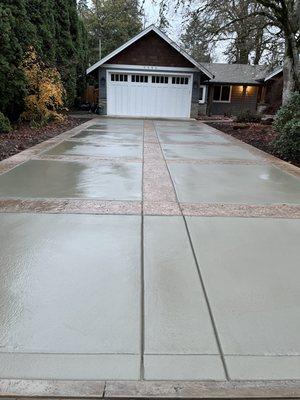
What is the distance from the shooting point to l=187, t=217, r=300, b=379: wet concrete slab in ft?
7.30

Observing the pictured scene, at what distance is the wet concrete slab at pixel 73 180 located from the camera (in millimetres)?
5285

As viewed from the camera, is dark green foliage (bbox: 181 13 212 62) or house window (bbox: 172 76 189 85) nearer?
dark green foliage (bbox: 181 13 212 62)

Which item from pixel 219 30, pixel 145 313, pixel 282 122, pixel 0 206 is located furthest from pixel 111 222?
pixel 219 30

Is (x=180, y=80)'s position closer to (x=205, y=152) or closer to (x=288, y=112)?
(x=288, y=112)

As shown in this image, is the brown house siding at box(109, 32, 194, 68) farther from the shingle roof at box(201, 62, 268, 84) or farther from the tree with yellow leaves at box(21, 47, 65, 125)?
the tree with yellow leaves at box(21, 47, 65, 125)

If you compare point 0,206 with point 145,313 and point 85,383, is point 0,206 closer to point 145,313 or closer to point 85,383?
point 145,313

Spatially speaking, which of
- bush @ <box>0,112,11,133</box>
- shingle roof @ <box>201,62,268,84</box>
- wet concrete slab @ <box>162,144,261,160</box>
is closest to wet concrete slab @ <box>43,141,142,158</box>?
wet concrete slab @ <box>162,144,261,160</box>

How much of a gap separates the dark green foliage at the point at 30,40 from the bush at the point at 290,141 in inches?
320

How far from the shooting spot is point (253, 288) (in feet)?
9.66

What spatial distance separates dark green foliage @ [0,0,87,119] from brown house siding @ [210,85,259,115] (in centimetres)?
1138

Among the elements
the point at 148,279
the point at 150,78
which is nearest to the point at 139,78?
the point at 150,78

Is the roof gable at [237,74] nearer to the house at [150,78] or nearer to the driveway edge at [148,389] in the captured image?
the house at [150,78]

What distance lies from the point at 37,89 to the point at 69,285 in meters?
12.2

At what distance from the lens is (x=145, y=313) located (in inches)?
102
